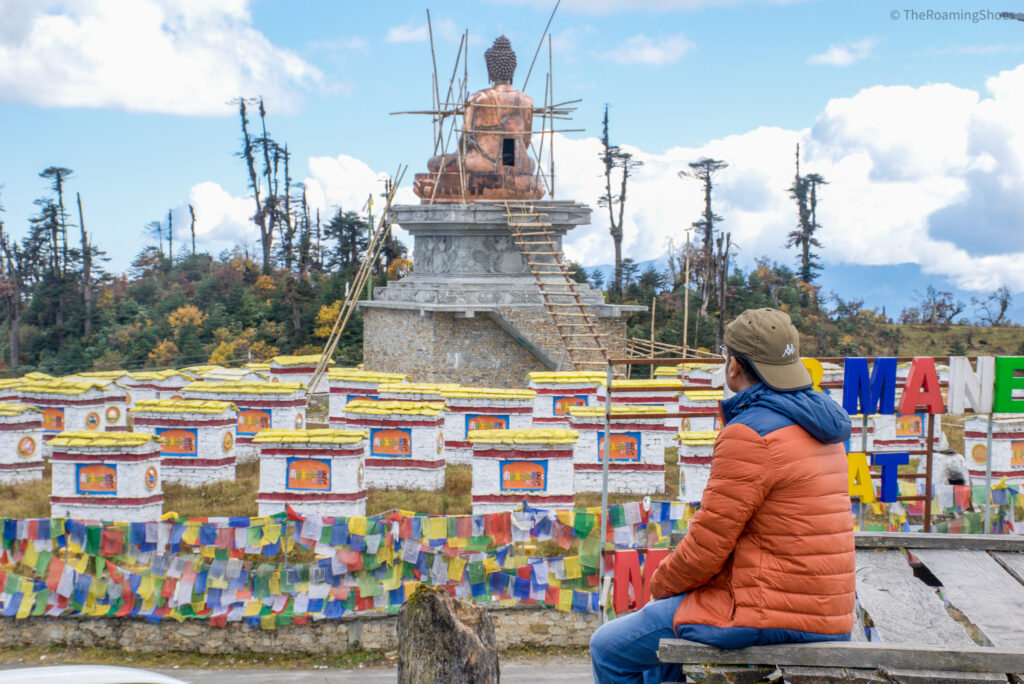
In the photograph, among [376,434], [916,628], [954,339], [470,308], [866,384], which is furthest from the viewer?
[954,339]

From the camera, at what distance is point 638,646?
159 inches

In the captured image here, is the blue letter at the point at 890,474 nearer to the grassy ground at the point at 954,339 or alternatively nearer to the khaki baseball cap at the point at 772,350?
the khaki baseball cap at the point at 772,350

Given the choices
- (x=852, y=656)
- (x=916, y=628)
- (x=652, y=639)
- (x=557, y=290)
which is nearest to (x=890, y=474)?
(x=916, y=628)

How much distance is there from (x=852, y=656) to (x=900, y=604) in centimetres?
133

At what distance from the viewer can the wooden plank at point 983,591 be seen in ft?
15.1

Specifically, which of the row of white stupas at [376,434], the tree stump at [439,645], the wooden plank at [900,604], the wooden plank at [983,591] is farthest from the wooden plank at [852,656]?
the row of white stupas at [376,434]

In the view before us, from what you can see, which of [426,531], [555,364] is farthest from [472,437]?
[555,364]

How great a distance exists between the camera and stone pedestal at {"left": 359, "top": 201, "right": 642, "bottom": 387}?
77.6 ft

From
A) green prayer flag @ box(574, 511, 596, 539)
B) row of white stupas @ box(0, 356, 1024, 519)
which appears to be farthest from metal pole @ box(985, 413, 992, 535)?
green prayer flag @ box(574, 511, 596, 539)

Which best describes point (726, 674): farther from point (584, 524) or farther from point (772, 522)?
point (584, 524)

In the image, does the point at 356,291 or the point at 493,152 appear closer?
the point at 356,291

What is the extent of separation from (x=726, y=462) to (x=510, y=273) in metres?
21.9

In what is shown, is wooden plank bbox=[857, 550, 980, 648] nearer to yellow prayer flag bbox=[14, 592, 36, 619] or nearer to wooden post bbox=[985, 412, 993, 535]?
wooden post bbox=[985, 412, 993, 535]

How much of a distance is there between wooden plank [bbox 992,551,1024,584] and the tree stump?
3144 mm
